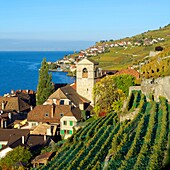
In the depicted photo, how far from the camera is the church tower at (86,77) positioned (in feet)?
159

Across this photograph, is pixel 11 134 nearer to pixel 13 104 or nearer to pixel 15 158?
pixel 15 158

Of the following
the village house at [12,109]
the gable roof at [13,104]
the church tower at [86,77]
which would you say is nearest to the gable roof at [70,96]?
the church tower at [86,77]

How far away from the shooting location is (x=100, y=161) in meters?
20.3

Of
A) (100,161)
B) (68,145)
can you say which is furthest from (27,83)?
(100,161)

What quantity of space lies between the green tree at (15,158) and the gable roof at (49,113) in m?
12.6

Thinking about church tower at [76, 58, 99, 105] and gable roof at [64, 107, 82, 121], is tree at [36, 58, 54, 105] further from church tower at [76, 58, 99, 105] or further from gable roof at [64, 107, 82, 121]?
gable roof at [64, 107, 82, 121]

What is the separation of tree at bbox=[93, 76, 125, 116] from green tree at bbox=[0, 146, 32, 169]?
36.5ft

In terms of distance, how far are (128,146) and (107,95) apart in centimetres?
1886

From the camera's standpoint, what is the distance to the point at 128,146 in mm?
19969

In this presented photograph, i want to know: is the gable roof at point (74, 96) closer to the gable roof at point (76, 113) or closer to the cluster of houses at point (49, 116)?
the cluster of houses at point (49, 116)

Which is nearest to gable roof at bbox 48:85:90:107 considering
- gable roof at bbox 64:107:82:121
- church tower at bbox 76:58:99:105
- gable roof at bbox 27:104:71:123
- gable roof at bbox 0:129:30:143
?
church tower at bbox 76:58:99:105

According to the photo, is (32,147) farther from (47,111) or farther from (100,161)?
(100,161)

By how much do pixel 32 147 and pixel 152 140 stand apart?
16.3 meters

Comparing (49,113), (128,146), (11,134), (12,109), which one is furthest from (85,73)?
(128,146)
